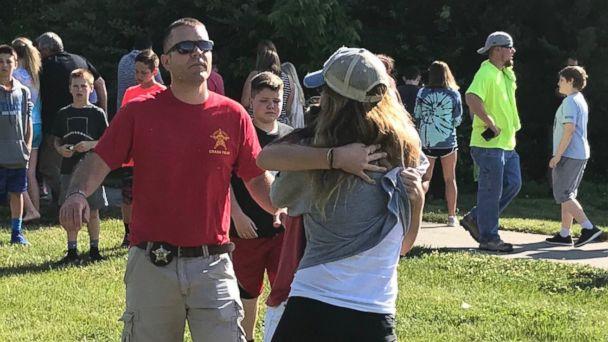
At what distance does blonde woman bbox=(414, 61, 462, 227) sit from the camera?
1060 cm

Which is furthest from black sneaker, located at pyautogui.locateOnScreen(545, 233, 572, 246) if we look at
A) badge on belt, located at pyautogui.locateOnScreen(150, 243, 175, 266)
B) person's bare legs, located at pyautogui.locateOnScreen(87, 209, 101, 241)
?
badge on belt, located at pyautogui.locateOnScreen(150, 243, 175, 266)

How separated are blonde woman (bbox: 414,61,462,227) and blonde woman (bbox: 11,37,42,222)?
438 centimetres

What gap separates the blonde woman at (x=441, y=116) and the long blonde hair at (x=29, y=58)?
4.37 metres

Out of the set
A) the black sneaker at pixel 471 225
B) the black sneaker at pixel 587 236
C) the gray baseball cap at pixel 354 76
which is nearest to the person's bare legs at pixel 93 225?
the black sneaker at pixel 471 225

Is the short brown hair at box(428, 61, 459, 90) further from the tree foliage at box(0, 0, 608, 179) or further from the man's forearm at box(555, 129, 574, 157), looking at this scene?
the tree foliage at box(0, 0, 608, 179)

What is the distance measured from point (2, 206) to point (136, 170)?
8.45 meters

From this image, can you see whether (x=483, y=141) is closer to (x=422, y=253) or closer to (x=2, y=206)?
(x=422, y=253)

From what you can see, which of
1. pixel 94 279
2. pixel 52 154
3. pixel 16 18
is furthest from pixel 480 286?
pixel 16 18

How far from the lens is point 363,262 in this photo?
11.0ft

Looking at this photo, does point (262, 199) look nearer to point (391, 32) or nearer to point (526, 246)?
point (526, 246)

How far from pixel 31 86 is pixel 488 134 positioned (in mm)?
5200

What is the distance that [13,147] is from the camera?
9.54m

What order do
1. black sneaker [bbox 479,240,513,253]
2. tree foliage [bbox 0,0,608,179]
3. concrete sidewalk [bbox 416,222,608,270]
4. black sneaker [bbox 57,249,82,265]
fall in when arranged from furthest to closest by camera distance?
1. tree foliage [bbox 0,0,608,179]
2. black sneaker [bbox 479,240,513,253]
3. concrete sidewalk [bbox 416,222,608,270]
4. black sneaker [bbox 57,249,82,265]

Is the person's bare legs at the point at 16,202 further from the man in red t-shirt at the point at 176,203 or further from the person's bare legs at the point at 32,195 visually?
the man in red t-shirt at the point at 176,203
